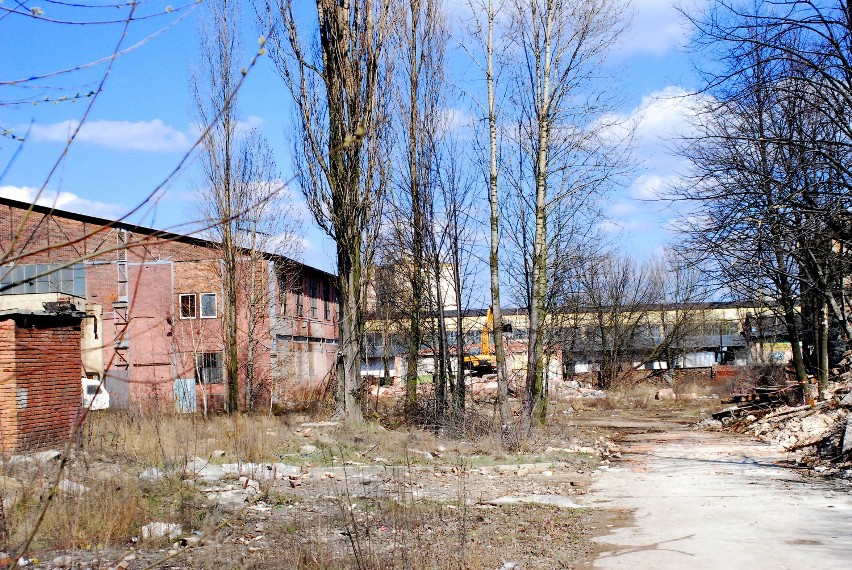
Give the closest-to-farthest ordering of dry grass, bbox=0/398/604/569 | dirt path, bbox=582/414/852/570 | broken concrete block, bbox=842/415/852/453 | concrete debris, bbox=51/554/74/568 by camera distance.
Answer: concrete debris, bbox=51/554/74/568 < dry grass, bbox=0/398/604/569 < dirt path, bbox=582/414/852/570 < broken concrete block, bbox=842/415/852/453

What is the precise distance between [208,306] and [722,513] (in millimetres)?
30603

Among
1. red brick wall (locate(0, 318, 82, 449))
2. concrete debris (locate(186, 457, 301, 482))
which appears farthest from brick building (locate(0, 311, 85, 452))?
concrete debris (locate(186, 457, 301, 482))

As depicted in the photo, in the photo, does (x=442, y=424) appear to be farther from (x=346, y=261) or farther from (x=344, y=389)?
(x=346, y=261)

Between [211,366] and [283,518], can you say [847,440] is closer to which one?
[283,518]

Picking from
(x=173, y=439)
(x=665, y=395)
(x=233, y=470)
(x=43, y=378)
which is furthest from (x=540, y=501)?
(x=665, y=395)

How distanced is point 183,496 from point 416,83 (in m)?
16.3

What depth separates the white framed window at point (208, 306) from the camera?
36.1 metres

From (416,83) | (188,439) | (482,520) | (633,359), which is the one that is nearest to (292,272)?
(416,83)

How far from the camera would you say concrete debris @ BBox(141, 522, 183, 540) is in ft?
23.3

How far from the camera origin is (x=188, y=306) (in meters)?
36.4

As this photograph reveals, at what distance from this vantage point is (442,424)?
717 inches

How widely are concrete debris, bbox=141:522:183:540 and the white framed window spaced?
29.4 metres

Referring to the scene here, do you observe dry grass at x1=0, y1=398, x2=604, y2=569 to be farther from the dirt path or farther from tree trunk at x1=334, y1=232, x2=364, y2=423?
tree trunk at x1=334, y1=232, x2=364, y2=423

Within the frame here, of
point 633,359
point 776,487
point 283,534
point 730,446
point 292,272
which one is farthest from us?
point 633,359
